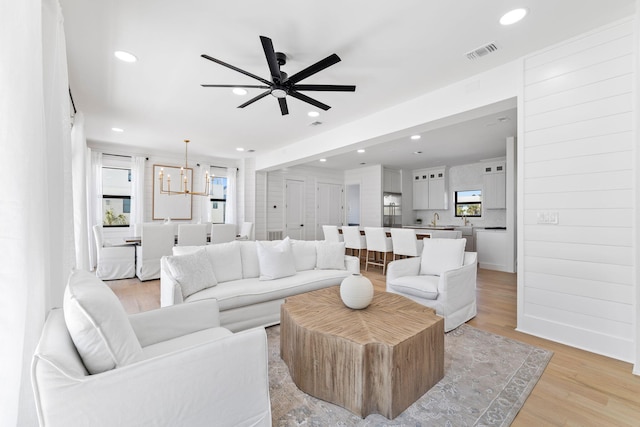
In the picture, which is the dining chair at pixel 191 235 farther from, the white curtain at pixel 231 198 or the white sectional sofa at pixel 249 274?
the white curtain at pixel 231 198

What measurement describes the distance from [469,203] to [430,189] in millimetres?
1150

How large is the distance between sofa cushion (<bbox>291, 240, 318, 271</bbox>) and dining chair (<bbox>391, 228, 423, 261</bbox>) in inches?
81.4

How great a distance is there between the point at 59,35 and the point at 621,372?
4.53 m

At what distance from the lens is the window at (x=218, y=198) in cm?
750

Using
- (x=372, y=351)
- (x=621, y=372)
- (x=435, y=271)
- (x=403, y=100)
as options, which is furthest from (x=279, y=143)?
(x=621, y=372)

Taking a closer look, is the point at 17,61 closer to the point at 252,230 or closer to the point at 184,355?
the point at 184,355

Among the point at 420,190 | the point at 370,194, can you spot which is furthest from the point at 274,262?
the point at 420,190

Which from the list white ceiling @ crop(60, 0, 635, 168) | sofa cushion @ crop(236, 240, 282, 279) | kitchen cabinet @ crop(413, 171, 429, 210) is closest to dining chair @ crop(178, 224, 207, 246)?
white ceiling @ crop(60, 0, 635, 168)

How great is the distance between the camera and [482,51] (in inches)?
105

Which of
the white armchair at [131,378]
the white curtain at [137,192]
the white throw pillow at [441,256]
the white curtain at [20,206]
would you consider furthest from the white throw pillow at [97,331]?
the white curtain at [137,192]

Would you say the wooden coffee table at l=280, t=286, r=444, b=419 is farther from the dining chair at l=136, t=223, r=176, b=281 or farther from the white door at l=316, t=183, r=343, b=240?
the white door at l=316, t=183, r=343, b=240

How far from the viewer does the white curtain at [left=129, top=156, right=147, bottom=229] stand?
6289 mm

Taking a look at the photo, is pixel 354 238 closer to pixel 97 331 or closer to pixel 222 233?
pixel 222 233

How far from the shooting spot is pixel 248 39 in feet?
8.25
